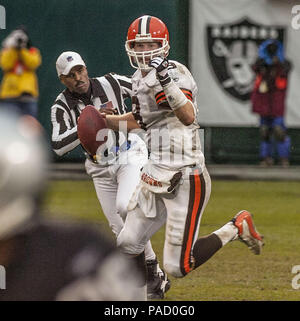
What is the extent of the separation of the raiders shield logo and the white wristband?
9251mm

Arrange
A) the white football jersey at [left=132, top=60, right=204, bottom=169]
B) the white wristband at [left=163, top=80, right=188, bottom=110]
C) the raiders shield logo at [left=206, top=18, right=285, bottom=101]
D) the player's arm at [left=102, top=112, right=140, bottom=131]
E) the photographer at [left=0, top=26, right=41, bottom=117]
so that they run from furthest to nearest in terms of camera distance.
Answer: the raiders shield logo at [left=206, top=18, right=285, bottom=101] → the photographer at [left=0, top=26, right=41, bottom=117] → the player's arm at [left=102, top=112, right=140, bottom=131] → the white football jersey at [left=132, top=60, right=204, bottom=169] → the white wristband at [left=163, top=80, right=188, bottom=110]

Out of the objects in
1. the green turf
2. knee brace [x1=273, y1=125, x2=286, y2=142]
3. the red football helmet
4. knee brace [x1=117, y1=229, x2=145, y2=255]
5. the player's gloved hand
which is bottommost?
the green turf

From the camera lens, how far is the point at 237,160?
1452 cm

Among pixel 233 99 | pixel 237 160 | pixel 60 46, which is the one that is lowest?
pixel 237 160

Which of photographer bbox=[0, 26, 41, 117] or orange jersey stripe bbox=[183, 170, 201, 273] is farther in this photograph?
photographer bbox=[0, 26, 41, 117]

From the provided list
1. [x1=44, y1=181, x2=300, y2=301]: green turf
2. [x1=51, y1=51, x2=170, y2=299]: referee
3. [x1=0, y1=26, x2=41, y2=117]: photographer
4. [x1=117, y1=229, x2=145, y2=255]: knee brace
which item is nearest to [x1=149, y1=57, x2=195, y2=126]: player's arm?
[x1=117, y1=229, x2=145, y2=255]: knee brace

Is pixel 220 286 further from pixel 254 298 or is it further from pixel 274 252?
pixel 274 252

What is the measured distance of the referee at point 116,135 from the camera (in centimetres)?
656

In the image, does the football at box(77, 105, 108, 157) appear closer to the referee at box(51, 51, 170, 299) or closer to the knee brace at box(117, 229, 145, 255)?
the referee at box(51, 51, 170, 299)

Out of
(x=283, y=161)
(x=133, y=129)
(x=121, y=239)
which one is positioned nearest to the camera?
(x=121, y=239)

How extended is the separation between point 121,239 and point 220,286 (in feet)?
4.37

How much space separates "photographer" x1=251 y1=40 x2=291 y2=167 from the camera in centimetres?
1388
